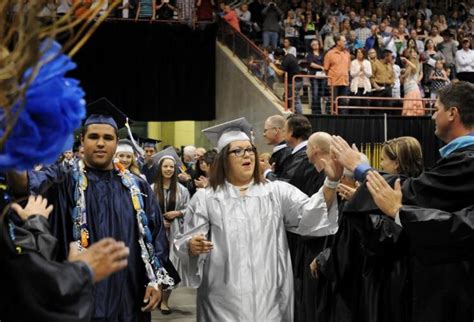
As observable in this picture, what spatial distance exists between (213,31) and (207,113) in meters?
2.11

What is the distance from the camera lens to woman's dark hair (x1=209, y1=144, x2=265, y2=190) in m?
4.56

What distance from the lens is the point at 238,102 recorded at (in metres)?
17.7

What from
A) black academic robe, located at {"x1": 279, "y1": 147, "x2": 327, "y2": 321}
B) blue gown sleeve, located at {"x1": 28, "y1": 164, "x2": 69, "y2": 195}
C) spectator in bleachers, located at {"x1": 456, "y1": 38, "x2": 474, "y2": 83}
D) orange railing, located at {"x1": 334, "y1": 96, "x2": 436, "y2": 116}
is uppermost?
spectator in bleachers, located at {"x1": 456, "y1": 38, "x2": 474, "y2": 83}

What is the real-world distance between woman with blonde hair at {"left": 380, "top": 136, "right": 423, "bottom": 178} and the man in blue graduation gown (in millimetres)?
1601

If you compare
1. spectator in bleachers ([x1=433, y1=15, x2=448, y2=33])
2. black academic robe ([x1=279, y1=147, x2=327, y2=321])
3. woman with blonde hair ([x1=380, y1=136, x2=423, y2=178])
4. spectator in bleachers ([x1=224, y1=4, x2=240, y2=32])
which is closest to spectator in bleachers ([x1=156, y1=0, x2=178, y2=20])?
spectator in bleachers ([x1=224, y1=4, x2=240, y2=32])

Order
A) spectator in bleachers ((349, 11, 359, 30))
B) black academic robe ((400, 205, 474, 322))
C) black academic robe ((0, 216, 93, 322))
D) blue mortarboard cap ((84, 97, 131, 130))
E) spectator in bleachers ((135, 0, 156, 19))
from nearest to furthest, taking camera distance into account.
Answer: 1. black academic robe ((0, 216, 93, 322))
2. black academic robe ((400, 205, 474, 322))
3. blue mortarboard cap ((84, 97, 131, 130))
4. spectator in bleachers ((135, 0, 156, 19))
5. spectator in bleachers ((349, 11, 359, 30))

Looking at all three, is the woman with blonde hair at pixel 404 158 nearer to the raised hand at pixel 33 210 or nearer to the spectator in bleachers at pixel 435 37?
the raised hand at pixel 33 210

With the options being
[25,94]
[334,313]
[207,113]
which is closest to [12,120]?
[25,94]

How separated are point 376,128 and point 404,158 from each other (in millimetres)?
10717

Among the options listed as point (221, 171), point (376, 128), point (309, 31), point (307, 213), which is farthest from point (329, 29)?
point (307, 213)

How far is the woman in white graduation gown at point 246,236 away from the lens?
4.30 metres

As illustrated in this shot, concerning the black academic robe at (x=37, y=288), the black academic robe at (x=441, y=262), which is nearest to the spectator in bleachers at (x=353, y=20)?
the black academic robe at (x=441, y=262)

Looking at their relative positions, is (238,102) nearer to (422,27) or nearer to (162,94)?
(162,94)

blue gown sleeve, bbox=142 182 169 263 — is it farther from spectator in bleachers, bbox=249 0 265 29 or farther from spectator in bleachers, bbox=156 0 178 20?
spectator in bleachers, bbox=249 0 265 29
